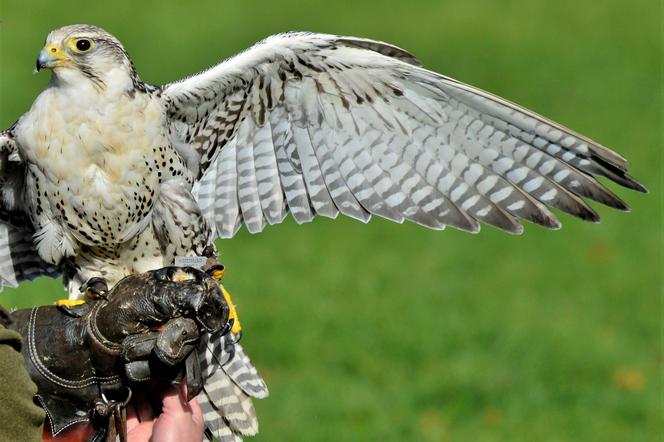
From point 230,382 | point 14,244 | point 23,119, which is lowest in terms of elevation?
point 230,382

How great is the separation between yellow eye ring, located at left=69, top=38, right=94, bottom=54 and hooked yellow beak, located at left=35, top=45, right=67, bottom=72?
0.06 meters

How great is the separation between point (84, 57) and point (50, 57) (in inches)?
5.6

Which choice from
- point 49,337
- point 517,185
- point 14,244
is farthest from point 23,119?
point 517,185

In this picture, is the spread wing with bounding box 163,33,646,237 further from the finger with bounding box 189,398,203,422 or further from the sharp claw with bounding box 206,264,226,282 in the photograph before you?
the finger with bounding box 189,398,203,422

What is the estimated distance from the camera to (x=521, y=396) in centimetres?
903

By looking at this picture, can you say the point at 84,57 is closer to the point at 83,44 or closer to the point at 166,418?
the point at 83,44

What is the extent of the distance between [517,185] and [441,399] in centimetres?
372

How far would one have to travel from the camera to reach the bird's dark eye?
17.6ft

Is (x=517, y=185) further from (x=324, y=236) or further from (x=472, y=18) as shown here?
(x=472, y=18)

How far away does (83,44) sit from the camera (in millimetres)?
5367

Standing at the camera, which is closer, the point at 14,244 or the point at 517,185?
the point at 517,185

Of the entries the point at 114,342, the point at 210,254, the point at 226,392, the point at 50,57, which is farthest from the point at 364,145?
the point at 114,342

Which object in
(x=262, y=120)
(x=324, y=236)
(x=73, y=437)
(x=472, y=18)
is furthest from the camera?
(x=472, y=18)

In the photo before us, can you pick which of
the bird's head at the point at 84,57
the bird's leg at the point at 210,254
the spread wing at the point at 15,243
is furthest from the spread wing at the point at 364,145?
the spread wing at the point at 15,243
